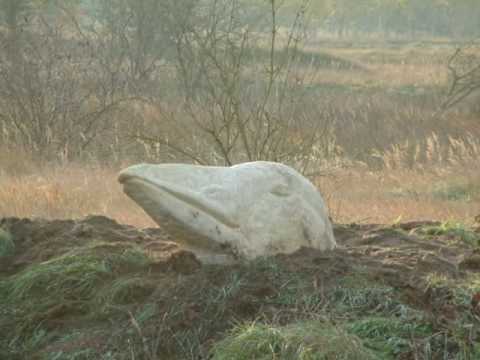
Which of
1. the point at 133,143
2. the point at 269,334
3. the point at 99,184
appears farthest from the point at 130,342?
the point at 133,143

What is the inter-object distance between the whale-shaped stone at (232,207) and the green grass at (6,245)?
1166 millimetres

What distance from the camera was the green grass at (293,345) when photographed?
324 cm

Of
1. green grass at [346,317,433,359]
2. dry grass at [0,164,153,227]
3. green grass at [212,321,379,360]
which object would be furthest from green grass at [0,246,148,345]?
dry grass at [0,164,153,227]

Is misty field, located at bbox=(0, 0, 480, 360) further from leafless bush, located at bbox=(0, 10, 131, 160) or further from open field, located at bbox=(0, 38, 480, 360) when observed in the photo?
leafless bush, located at bbox=(0, 10, 131, 160)

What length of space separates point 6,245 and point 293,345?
93.1 inches

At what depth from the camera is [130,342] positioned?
361 cm

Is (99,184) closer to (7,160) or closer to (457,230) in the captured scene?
(7,160)

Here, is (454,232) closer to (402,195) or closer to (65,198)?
(65,198)

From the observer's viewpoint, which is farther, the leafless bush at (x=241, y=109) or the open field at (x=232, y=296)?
the leafless bush at (x=241, y=109)

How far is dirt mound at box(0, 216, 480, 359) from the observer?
11.6 ft

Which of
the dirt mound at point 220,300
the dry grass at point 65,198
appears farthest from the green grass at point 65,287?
the dry grass at point 65,198

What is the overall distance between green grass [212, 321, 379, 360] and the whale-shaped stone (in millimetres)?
911

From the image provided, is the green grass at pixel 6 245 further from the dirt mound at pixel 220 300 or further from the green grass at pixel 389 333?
the green grass at pixel 389 333

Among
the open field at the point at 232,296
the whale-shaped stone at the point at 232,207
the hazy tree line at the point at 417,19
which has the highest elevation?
the whale-shaped stone at the point at 232,207
